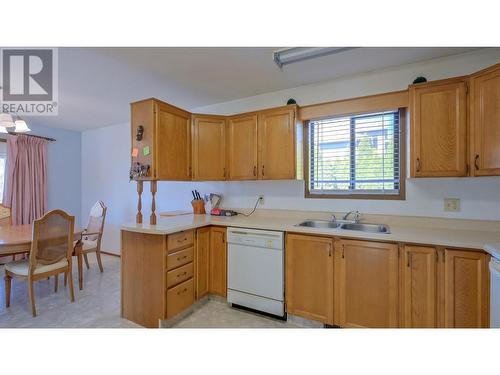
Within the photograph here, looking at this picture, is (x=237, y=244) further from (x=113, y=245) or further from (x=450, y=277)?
(x=113, y=245)

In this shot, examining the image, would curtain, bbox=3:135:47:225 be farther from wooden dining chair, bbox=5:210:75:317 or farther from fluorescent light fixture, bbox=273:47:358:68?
fluorescent light fixture, bbox=273:47:358:68

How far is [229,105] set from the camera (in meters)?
3.00

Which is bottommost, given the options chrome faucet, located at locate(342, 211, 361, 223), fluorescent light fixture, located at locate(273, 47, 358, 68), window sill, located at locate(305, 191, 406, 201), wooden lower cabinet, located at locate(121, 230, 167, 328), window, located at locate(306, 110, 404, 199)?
wooden lower cabinet, located at locate(121, 230, 167, 328)

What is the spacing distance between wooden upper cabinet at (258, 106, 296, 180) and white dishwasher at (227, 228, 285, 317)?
699 millimetres

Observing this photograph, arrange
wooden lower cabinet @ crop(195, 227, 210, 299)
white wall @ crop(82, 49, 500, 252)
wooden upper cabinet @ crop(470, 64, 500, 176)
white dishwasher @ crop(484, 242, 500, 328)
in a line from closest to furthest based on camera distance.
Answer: white dishwasher @ crop(484, 242, 500, 328), wooden upper cabinet @ crop(470, 64, 500, 176), white wall @ crop(82, 49, 500, 252), wooden lower cabinet @ crop(195, 227, 210, 299)

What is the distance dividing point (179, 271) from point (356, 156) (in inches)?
84.7

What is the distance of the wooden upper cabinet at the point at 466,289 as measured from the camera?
1374 millimetres

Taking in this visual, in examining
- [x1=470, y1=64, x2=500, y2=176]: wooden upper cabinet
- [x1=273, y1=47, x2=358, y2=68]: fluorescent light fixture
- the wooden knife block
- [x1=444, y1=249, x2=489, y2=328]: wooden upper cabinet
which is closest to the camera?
[x1=444, y1=249, x2=489, y2=328]: wooden upper cabinet

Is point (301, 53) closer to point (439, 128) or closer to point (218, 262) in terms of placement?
point (439, 128)

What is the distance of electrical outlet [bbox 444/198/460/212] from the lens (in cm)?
187

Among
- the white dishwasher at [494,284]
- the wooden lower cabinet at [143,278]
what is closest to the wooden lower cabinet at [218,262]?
the wooden lower cabinet at [143,278]

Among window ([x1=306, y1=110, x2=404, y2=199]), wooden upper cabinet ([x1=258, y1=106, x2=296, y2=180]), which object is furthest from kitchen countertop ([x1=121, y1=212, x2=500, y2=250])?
wooden upper cabinet ([x1=258, y1=106, x2=296, y2=180])
